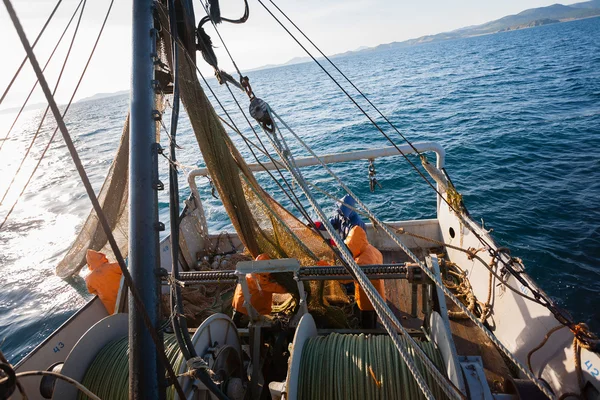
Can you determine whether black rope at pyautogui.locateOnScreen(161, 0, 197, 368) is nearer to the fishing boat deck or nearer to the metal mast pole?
the metal mast pole

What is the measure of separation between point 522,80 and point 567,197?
95.9 ft

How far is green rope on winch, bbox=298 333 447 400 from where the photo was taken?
3051mm

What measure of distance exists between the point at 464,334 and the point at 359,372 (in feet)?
9.41

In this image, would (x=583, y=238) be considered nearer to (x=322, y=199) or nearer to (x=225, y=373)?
(x=322, y=199)

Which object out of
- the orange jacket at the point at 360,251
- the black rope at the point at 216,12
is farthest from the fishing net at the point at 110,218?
the orange jacket at the point at 360,251

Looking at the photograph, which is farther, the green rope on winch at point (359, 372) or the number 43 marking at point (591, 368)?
the number 43 marking at point (591, 368)

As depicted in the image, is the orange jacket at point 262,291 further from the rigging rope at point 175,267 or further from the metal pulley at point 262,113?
the metal pulley at point 262,113

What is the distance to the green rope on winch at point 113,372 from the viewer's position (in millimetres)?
3293

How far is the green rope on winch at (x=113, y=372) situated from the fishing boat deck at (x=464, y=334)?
102 inches

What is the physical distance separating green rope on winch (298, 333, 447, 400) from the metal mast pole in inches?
54.1

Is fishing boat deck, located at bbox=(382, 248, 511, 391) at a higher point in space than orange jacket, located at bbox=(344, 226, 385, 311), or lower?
lower

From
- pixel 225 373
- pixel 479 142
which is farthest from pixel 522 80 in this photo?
pixel 225 373

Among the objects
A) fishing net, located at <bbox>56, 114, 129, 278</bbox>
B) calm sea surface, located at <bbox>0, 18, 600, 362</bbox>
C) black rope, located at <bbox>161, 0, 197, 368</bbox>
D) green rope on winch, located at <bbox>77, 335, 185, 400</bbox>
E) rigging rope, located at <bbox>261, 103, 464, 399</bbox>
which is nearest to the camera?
rigging rope, located at <bbox>261, 103, 464, 399</bbox>

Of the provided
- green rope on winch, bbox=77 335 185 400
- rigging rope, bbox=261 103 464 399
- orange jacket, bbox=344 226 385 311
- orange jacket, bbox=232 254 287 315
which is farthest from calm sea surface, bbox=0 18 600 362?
green rope on winch, bbox=77 335 185 400
